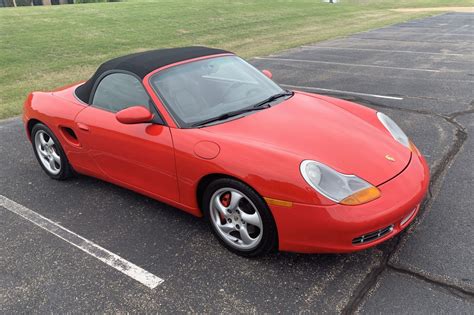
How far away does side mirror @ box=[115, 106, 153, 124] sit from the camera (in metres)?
3.30

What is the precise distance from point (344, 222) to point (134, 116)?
5.83ft

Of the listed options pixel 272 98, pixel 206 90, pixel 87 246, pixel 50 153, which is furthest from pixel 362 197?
pixel 50 153

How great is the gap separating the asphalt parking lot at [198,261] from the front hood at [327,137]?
0.64 m

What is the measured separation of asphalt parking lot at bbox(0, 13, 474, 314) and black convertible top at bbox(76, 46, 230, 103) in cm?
100

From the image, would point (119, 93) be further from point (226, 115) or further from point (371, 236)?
point (371, 236)

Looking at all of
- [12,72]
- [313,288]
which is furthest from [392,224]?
[12,72]

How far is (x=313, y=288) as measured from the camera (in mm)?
2750

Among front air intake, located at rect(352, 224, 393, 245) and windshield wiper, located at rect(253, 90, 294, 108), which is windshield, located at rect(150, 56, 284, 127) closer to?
windshield wiper, located at rect(253, 90, 294, 108)

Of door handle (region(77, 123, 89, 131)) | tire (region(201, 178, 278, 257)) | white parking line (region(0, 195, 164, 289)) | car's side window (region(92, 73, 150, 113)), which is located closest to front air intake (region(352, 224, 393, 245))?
tire (region(201, 178, 278, 257))

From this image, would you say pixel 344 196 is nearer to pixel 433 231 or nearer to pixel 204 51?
pixel 433 231

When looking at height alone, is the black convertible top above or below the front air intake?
above

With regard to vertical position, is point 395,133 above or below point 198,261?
above

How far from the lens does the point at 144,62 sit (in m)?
3.78

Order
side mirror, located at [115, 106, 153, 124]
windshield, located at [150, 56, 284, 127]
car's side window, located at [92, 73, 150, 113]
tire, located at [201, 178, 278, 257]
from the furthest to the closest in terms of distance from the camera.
A: car's side window, located at [92, 73, 150, 113] → windshield, located at [150, 56, 284, 127] → side mirror, located at [115, 106, 153, 124] → tire, located at [201, 178, 278, 257]
